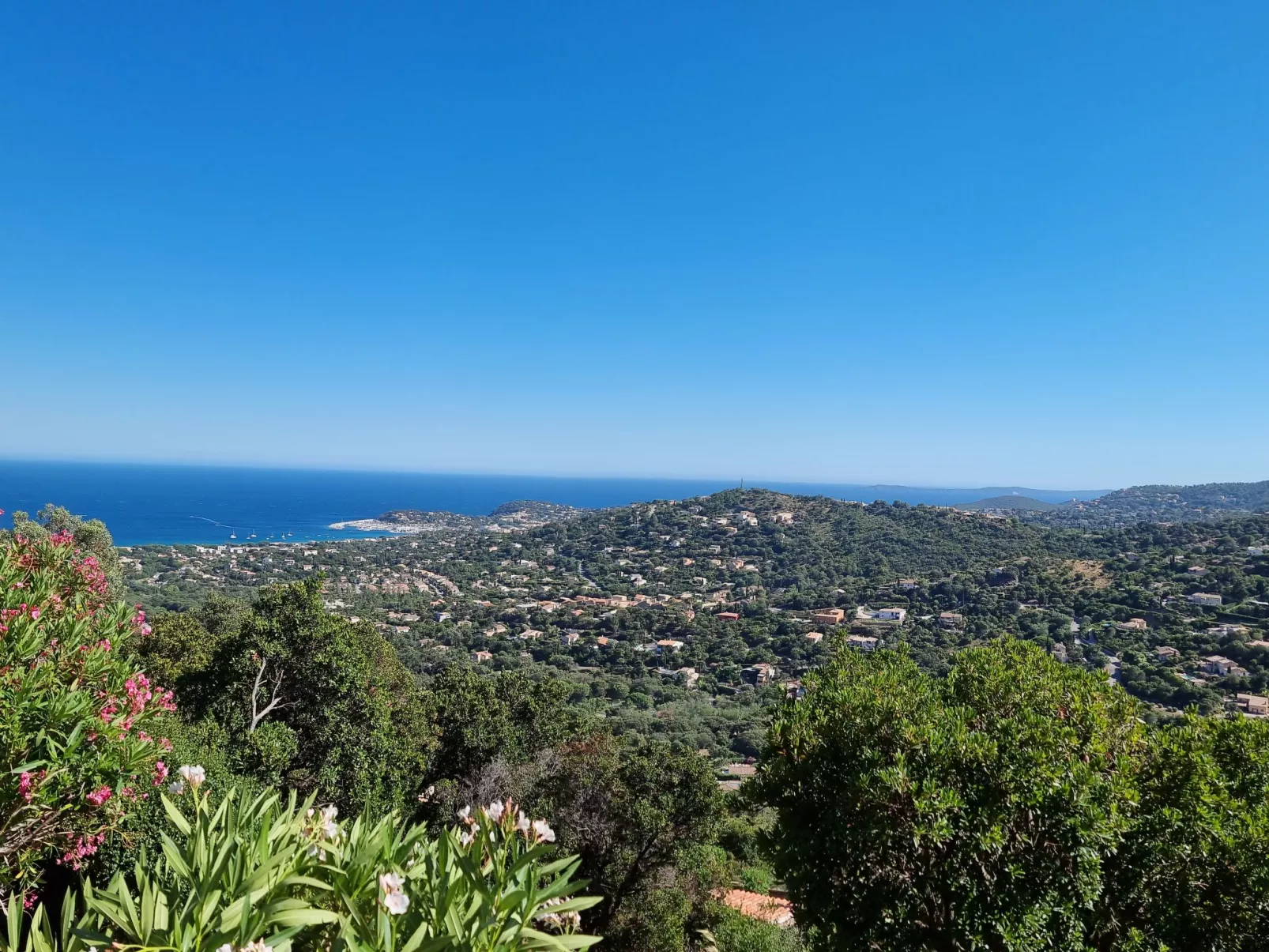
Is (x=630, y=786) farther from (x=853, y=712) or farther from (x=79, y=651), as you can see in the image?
(x=79, y=651)

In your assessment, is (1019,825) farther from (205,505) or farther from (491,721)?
(205,505)

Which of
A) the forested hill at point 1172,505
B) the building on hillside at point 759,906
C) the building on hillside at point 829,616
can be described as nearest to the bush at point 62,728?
the building on hillside at point 759,906

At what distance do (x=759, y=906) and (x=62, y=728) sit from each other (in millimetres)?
11300

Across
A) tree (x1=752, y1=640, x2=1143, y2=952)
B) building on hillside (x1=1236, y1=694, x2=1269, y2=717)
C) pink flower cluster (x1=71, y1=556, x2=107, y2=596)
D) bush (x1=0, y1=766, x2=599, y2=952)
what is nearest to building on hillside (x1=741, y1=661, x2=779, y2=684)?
building on hillside (x1=1236, y1=694, x2=1269, y2=717)

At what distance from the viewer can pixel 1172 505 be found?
9438 cm

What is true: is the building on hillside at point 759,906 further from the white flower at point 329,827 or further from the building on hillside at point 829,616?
the building on hillside at point 829,616

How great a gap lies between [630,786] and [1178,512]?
367 ft

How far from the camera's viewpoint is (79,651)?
12.6 feet

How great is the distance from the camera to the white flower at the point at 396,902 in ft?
6.77

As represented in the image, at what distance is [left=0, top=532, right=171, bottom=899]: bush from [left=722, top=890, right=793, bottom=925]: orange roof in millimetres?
8962

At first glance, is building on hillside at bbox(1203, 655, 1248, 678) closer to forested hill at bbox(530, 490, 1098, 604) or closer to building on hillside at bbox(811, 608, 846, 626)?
building on hillside at bbox(811, 608, 846, 626)

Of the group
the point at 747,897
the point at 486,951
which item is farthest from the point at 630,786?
the point at 486,951

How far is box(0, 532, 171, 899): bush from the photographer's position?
10.3 feet

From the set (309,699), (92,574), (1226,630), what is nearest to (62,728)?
(92,574)
